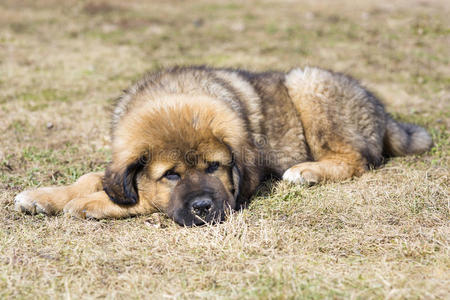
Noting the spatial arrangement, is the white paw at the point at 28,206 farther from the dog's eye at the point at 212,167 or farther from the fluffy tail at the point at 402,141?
the fluffy tail at the point at 402,141

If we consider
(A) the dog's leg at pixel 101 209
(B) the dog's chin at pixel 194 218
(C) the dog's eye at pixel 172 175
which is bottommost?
(A) the dog's leg at pixel 101 209

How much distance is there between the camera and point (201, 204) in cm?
319

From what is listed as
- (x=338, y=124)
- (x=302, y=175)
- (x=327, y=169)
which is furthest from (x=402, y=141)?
(x=302, y=175)

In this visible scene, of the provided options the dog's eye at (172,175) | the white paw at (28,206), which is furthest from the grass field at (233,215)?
the dog's eye at (172,175)

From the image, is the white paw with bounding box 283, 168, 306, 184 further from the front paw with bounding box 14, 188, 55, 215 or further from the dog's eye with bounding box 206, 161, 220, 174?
the front paw with bounding box 14, 188, 55, 215

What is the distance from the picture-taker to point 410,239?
9.73 feet

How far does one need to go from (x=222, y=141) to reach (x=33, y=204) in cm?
168

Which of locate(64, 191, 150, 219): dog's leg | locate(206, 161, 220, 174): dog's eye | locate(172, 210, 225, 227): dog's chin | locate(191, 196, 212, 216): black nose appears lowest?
locate(64, 191, 150, 219): dog's leg

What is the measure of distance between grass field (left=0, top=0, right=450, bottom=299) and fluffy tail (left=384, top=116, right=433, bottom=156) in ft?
0.51

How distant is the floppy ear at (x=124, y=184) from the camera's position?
11.2 ft

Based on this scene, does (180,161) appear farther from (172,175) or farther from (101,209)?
(101,209)

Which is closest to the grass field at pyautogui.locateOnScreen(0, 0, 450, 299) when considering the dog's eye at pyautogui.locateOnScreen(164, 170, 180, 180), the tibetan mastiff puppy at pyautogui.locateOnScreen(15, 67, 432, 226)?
the tibetan mastiff puppy at pyautogui.locateOnScreen(15, 67, 432, 226)

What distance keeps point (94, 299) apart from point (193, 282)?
1.81 feet

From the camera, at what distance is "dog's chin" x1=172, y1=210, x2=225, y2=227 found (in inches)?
127
